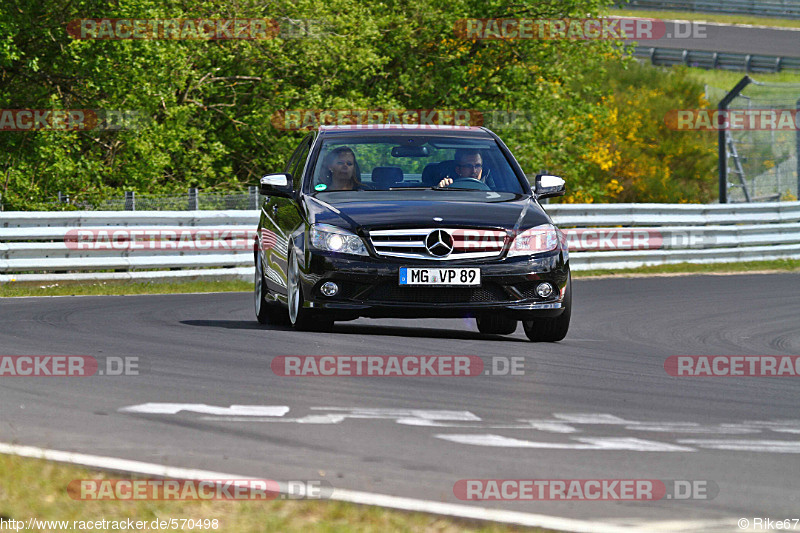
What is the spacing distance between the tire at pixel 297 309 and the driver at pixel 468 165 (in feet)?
4.94

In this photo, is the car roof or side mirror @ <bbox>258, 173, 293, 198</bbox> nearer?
side mirror @ <bbox>258, 173, 293, 198</bbox>

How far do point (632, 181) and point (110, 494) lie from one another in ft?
127

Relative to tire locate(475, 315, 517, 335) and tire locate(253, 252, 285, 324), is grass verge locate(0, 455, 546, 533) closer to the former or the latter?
tire locate(253, 252, 285, 324)

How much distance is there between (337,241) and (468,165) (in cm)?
174

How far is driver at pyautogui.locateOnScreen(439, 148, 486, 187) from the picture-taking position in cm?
1135

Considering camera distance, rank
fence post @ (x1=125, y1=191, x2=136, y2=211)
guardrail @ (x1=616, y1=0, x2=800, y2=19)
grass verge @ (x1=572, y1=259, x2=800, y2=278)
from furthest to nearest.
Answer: guardrail @ (x1=616, y1=0, x2=800, y2=19) < grass verge @ (x1=572, y1=259, x2=800, y2=278) < fence post @ (x1=125, y1=191, x2=136, y2=211)

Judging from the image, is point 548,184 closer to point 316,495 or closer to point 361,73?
point 316,495

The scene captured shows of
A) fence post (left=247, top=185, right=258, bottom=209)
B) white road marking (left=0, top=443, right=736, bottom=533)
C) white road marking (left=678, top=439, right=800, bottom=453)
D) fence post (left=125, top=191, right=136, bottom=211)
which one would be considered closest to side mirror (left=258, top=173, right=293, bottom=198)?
white road marking (left=678, top=439, right=800, bottom=453)

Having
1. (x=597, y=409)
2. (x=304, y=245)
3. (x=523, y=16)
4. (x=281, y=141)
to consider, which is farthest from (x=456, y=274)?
(x=523, y=16)

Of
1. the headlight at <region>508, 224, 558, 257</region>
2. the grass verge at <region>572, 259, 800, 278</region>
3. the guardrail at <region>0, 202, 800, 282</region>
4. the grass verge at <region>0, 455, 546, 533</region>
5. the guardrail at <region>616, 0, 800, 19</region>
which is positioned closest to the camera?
the grass verge at <region>0, 455, 546, 533</region>

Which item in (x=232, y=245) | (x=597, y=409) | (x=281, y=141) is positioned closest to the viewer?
(x=597, y=409)

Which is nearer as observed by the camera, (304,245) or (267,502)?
(267,502)

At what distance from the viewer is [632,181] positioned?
42656 mm

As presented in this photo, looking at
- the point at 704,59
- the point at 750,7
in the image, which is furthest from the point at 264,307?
the point at 750,7
